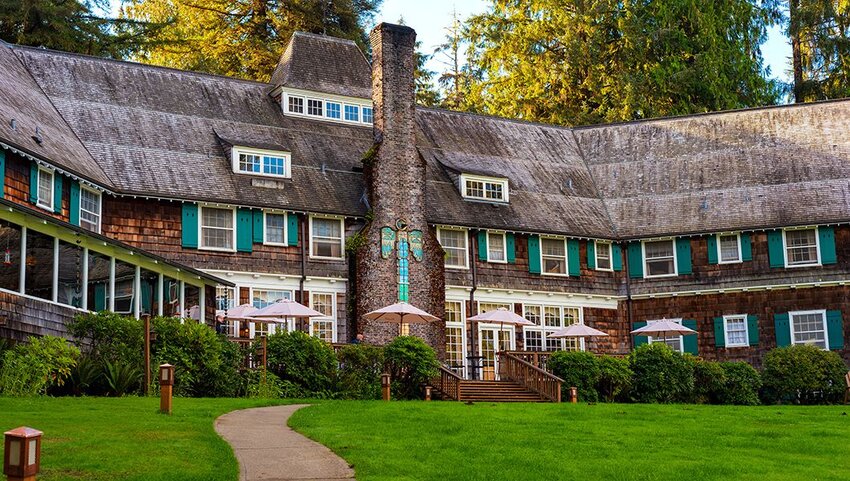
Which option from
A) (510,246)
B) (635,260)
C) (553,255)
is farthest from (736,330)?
(510,246)

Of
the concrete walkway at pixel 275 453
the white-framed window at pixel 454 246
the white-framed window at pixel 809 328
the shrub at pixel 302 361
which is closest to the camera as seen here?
the concrete walkway at pixel 275 453

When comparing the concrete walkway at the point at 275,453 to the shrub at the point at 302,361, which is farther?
the shrub at the point at 302,361

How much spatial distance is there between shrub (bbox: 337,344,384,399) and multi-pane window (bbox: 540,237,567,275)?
1209 centimetres

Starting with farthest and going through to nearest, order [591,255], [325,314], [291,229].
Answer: [591,255] < [325,314] < [291,229]

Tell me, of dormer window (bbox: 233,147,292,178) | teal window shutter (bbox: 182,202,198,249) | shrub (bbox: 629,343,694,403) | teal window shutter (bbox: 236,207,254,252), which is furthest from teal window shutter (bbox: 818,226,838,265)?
teal window shutter (bbox: 182,202,198,249)

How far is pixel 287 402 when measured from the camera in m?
23.8

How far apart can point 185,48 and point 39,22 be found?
861 cm

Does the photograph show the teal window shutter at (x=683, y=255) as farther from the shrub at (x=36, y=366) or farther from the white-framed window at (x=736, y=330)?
the shrub at (x=36, y=366)

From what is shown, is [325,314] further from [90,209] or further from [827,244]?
[827,244]

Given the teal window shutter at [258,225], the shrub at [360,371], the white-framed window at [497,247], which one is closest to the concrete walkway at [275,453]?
the shrub at [360,371]

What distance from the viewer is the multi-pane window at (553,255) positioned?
130 ft

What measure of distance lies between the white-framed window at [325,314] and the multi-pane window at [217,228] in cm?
306

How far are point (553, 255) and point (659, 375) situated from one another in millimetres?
10040

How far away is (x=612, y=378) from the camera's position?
3016 centimetres
